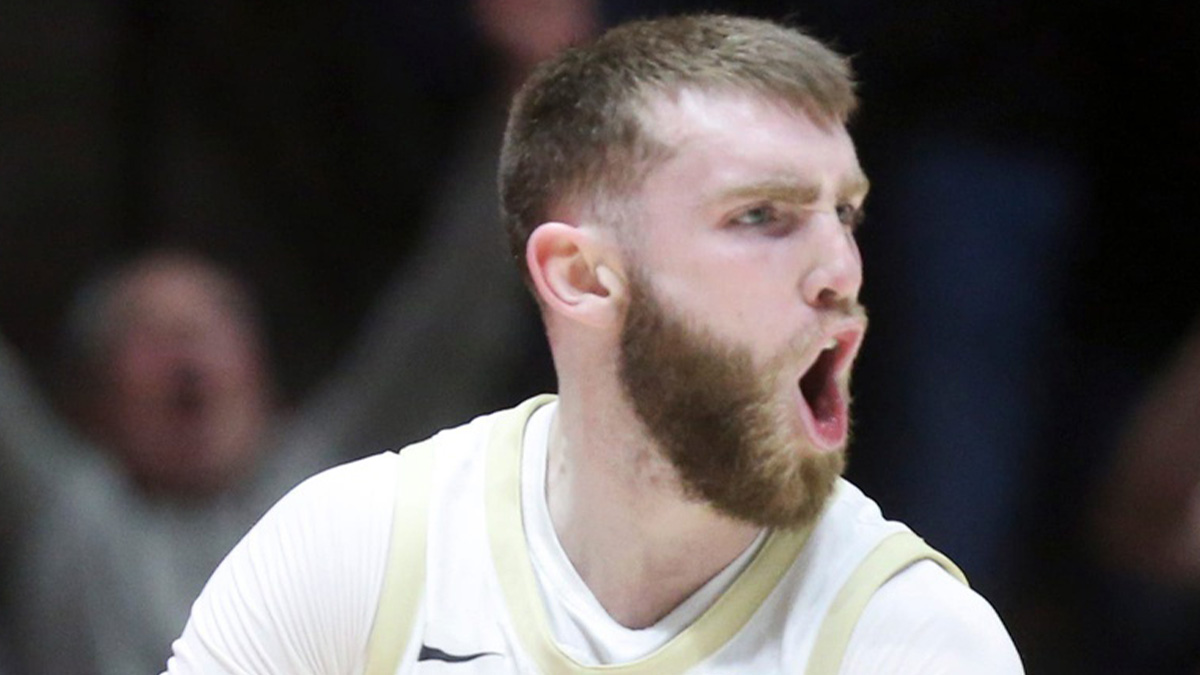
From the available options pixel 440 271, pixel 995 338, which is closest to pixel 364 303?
pixel 440 271

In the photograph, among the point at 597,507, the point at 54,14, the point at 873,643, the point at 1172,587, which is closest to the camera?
the point at 873,643

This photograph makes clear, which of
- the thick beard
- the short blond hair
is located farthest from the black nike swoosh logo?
the short blond hair

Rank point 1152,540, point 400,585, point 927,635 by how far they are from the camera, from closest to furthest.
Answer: point 927,635
point 400,585
point 1152,540

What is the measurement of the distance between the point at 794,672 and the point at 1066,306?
35.4 inches

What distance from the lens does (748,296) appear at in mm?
1366

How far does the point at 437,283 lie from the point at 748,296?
81cm

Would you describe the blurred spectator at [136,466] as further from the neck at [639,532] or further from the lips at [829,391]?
the lips at [829,391]

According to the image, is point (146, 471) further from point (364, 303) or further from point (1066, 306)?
point (1066, 306)

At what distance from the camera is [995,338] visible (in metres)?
2.07

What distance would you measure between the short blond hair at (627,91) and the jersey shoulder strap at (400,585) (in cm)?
22

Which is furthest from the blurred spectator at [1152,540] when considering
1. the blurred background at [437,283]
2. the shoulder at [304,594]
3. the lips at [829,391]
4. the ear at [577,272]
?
the shoulder at [304,594]

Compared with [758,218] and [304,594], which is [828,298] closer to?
[758,218]

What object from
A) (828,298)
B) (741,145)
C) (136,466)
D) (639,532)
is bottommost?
(136,466)

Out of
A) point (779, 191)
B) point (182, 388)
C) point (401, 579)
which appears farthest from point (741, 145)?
point (182, 388)
